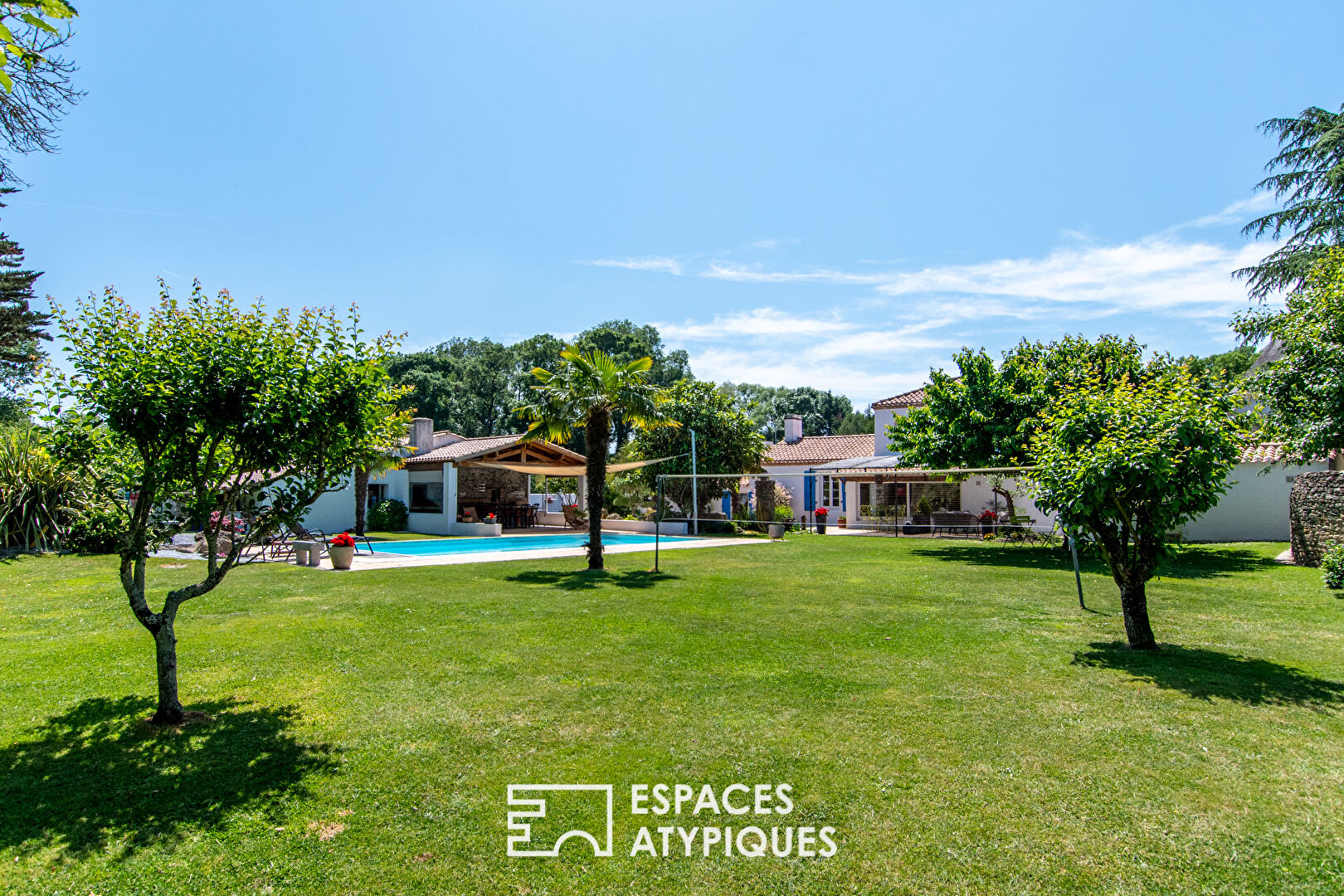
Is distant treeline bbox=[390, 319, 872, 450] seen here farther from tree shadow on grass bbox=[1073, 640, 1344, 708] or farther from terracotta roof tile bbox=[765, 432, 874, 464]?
tree shadow on grass bbox=[1073, 640, 1344, 708]

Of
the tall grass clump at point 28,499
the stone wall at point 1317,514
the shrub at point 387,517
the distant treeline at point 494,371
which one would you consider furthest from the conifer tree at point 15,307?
the stone wall at point 1317,514

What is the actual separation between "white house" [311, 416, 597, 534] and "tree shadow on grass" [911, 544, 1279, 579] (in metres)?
16.3

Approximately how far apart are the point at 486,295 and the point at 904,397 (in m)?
20.7

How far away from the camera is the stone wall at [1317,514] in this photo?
14.7 metres

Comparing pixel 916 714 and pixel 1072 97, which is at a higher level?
pixel 1072 97

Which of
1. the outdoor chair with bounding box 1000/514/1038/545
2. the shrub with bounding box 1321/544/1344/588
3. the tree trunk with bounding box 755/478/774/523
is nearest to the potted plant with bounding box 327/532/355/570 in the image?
the tree trunk with bounding box 755/478/774/523

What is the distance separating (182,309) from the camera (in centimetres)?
552

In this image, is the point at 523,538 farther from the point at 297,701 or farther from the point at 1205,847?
the point at 1205,847

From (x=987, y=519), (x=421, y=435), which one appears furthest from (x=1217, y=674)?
(x=421, y=435)

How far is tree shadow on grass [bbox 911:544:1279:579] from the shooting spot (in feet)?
50.1

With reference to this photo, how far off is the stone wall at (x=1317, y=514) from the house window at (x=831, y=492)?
20439 millimetres

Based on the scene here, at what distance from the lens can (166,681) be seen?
18.7 ft

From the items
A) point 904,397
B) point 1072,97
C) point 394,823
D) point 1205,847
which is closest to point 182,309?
point 394,823

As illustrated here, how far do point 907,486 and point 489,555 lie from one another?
1964 cm
